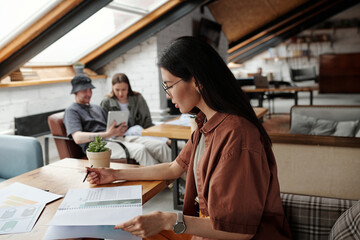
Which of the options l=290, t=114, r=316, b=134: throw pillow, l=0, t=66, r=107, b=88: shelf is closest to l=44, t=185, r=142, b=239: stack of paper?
l=290, t=114, r=316, b=134: throw pillow

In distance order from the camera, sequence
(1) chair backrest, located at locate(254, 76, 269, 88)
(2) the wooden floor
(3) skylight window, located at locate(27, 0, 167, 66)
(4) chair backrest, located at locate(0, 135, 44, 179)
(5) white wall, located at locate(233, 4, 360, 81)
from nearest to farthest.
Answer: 1. (4) chair backrest, located at locate(0, 135, 44, 179)
2. (3) skylight window, located at locate(27, 0, 167, 66)
3. (2) the wooden floor
4. (1) chair backrest, located at locate(254, 76, 269, 88)
5. (5) white wall, located at locate(233, 4, 360, 81)

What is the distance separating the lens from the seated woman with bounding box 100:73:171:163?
3.24 metres

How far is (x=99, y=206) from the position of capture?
119cm

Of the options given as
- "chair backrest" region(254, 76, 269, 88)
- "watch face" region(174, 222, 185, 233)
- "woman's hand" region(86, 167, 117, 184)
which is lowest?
"watch face" region(174, 222, 185, 233)

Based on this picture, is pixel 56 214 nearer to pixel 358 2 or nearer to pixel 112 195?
pixel 112 195

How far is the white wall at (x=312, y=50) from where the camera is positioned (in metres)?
10.9

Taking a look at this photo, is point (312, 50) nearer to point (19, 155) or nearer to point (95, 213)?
point (19, 155)

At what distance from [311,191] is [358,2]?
35.4 ft

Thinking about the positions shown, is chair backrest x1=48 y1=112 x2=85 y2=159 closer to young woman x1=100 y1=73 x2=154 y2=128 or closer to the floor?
young woman x1=100 y1=73 x2=154 y2=128

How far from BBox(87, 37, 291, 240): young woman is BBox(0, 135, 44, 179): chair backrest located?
1410mm

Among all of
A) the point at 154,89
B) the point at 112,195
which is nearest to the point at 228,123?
the point at 112,195

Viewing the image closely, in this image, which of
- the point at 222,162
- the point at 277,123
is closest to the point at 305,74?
the point at 277,123

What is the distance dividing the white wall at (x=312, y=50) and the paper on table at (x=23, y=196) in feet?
34.0

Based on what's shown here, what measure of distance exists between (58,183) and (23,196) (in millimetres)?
189
